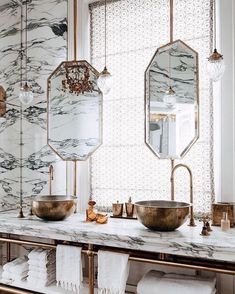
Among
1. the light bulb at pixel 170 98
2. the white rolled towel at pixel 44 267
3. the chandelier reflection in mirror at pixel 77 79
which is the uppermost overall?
the chandelier reflection in mirror at pixel 77 79

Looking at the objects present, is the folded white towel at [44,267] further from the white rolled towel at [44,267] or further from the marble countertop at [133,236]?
the marble countertop at [133,236]

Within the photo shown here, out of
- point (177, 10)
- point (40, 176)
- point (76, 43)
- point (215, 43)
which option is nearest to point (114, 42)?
point (76, 43)

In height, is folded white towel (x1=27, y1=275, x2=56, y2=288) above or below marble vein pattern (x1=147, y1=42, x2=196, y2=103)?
below

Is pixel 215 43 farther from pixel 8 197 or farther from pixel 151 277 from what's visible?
pixel 8 197

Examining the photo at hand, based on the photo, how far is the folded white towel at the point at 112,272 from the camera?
7.20 ft

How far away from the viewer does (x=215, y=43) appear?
8.22ft

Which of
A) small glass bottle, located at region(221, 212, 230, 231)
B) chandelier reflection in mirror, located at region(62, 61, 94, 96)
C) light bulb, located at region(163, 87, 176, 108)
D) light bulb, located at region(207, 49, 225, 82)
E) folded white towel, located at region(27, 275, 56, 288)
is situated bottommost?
folded white towel, located at region(27, 275, 56, 288)

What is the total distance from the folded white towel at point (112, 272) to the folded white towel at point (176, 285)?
0.39 ft

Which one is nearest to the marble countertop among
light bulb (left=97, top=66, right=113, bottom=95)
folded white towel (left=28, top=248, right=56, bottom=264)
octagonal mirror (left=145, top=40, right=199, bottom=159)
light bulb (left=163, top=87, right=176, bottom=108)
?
folded white towel (left=28, top=248, right=56, bottom=264)

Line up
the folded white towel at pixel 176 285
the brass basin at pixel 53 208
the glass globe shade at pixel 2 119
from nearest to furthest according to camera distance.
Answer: the folded white towel at pixel 176 285 < the brass basin at pixel 53 208 < the glass globe shade at pixel 2 119

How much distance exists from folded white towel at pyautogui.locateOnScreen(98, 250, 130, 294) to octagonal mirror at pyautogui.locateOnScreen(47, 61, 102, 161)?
1.01 meters

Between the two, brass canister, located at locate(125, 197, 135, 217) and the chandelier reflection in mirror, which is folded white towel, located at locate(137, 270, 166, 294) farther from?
the chandelier reflection in mirror

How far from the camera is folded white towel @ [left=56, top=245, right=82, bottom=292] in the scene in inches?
92.8

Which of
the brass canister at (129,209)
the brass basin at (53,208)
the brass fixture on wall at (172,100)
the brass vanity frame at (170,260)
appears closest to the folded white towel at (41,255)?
the brass vanity frame at (170,260)
